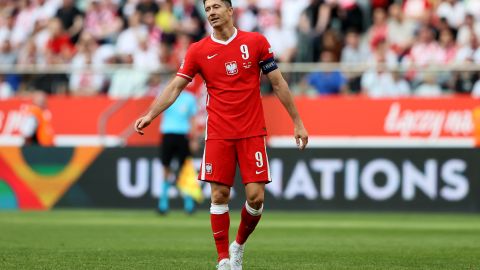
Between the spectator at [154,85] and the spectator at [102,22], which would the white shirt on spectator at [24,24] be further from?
the spectator at [154,85]

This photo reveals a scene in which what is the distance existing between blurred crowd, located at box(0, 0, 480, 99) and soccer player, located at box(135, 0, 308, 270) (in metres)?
12.4

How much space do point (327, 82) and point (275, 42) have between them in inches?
67.1


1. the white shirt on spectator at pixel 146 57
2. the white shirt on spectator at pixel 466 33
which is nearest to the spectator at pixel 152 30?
the white shirt on spectator at pixel 146 57

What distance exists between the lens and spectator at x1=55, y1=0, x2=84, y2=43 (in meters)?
25.9

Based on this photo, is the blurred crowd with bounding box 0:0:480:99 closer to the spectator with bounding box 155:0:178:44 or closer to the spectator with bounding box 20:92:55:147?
the spectator with bounding box 155:0:178:44

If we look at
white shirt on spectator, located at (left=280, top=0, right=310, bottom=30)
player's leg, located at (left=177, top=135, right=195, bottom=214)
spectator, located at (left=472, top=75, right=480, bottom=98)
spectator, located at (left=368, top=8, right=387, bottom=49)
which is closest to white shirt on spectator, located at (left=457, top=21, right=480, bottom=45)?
spectator, located at (left=472, top=75, right=480, bottom=98)

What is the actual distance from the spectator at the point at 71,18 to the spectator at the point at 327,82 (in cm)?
622

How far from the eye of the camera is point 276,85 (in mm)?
9758

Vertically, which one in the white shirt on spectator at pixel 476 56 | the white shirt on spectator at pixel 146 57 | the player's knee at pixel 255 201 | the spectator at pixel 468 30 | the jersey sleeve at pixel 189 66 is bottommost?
the player's knee at pixel 255 201

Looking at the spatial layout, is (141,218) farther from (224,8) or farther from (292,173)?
(224,8)

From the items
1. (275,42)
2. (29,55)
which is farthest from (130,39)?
(275,42)

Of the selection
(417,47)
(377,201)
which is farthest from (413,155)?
(417,47)

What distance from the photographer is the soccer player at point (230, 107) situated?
963 cm

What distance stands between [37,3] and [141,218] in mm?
10011
